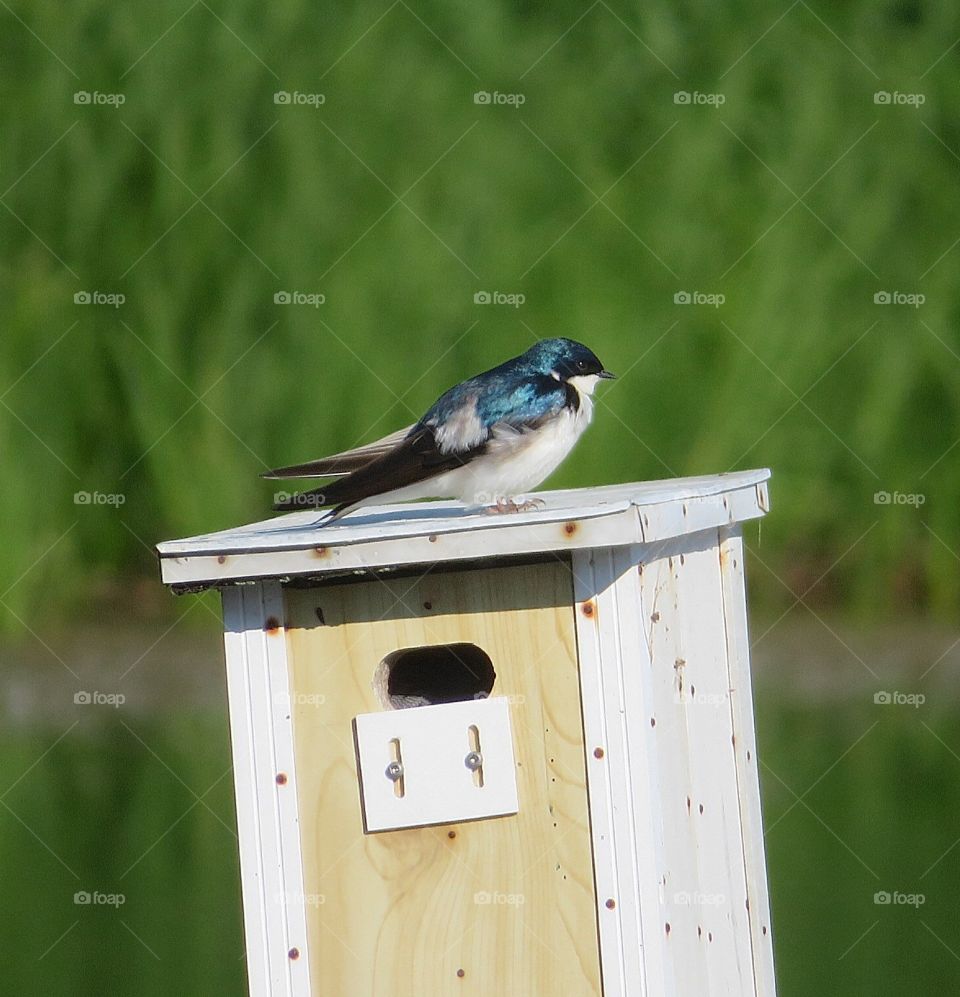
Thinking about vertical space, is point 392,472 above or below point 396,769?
above

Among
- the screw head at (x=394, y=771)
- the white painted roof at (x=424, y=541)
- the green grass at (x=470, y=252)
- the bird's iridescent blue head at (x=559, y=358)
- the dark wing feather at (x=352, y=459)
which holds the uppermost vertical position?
the green grass at (x=470, y=252)

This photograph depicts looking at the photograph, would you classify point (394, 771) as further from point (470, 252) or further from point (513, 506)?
point (470, 252)

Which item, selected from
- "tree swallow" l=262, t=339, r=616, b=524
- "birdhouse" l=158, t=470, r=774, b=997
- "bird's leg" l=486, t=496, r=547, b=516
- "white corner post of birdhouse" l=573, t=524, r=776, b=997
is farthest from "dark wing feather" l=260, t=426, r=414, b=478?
"white corner post of birdhouse" l=573, t=524, r=776, b=997

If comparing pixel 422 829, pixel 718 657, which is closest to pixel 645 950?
pixel 422 829

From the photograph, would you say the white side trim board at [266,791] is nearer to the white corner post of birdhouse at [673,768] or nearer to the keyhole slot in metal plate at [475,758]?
the keyhole slot in metal plate at [475,758]

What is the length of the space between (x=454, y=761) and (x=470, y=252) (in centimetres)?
273

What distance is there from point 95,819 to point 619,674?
10.3 feet

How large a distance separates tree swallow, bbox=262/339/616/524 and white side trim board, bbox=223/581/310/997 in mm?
288

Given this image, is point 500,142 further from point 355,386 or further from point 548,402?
point 548,402

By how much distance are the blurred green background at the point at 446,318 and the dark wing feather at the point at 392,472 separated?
197 centimetres

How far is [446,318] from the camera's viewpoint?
15.7ft

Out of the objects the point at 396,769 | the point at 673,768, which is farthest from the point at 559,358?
the point at 396,769

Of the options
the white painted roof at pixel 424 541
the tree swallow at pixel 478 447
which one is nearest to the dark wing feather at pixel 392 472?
the tree swallow at pixel 478 447

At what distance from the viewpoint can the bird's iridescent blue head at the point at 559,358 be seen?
2.90 metres
